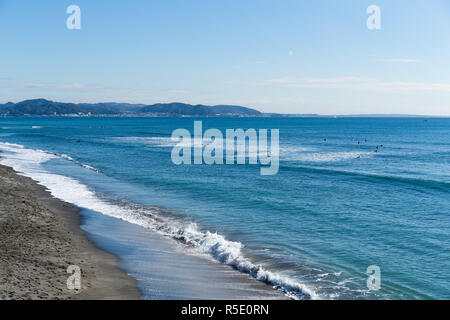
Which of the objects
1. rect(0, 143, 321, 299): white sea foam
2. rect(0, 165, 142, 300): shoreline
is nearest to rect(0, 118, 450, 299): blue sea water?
rect(0, 143, 321, 299): white sea foam

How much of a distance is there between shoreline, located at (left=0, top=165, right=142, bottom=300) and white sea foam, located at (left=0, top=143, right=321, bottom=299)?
296 centimetres

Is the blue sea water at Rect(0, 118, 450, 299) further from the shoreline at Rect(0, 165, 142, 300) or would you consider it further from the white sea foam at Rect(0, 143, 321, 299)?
the shoreline at Rect(0, 165, 142, 300)

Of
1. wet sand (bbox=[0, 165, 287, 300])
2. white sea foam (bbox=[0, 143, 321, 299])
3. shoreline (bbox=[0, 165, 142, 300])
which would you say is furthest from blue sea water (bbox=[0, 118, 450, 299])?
shoreline (bbox=[0, 165, 142, 300])

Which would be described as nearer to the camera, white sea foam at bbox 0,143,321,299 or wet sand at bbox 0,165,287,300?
wet sand at bbox 0,165,287,300

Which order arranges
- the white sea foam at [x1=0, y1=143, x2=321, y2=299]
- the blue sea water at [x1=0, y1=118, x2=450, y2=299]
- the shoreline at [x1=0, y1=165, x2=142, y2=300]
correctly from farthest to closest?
the blue sea water at [x1=0, y1=118, x2=450, y2=299]
the white sea foam at [x1=0, y1=143, x2=321, y2=299]
the shoreline at [x1=0, y1=165, x2=142, y2=300]

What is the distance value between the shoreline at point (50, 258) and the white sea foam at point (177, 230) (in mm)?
2957

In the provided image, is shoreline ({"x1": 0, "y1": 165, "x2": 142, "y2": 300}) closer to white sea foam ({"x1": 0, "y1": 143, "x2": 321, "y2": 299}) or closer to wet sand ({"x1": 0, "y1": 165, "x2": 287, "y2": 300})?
wet sand ({"x1": 0, "y1": 165, "x2": 287, "y2": 300})

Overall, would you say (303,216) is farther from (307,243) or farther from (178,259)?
(178,259)

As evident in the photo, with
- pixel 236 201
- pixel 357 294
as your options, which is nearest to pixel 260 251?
pixel 357 294

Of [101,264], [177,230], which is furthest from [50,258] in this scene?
[177,230]

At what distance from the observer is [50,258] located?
15.3 m

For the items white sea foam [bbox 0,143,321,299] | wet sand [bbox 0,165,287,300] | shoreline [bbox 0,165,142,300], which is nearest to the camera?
shoreline [bbox 0,165,142,300]

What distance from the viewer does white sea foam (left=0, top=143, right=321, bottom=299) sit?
47.9 ft

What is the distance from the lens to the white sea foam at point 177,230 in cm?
1460
